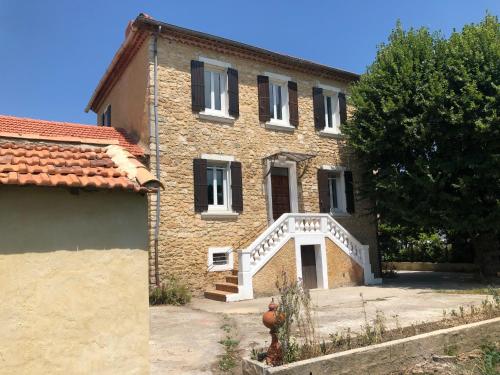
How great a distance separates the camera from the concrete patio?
20.7ft

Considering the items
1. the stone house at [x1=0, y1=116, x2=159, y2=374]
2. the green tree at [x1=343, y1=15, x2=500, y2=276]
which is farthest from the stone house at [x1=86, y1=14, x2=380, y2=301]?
the stone house at [x1=0, y1=116, x2=159, y2=374]

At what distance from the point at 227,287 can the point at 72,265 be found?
27.0 ft

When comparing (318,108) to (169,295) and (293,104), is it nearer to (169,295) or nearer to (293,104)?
(293,104)

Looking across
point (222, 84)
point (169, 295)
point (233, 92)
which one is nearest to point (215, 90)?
point (222, 84)

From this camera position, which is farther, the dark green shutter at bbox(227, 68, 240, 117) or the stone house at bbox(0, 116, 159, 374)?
the dark green shutter at bbox(227, 68, 240, 117)

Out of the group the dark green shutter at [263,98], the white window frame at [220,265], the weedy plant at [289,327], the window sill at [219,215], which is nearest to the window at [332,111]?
the dark green shutter at [263,98]

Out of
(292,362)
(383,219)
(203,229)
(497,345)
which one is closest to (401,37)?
(383,219)

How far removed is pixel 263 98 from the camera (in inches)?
581

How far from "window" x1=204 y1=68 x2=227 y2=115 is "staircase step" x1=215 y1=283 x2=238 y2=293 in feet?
17.1

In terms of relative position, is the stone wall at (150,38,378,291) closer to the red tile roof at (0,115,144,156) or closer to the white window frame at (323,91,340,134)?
the white window frame at (323,91,340,134)

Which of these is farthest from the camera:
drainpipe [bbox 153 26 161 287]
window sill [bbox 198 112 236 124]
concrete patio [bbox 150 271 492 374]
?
window sill [bbox 198 112 236 124]

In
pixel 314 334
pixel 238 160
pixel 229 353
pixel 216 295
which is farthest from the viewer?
pixel 238 160

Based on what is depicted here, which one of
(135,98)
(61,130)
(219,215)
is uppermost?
(135,98)

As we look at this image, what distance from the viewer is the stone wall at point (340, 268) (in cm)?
1419
